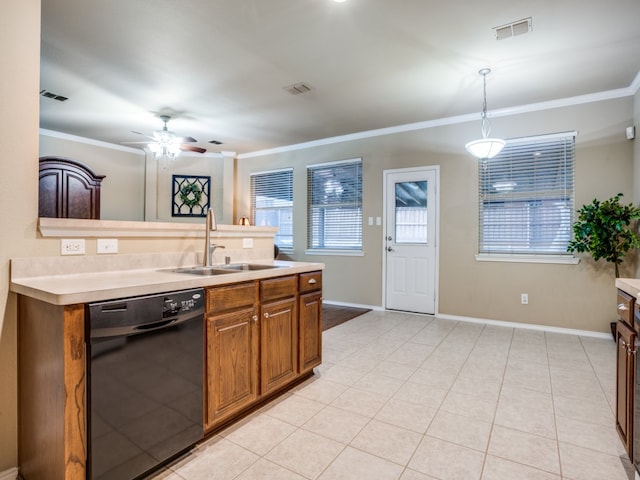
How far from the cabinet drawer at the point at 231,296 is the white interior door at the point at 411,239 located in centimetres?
327

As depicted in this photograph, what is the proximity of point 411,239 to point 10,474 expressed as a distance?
14.7 feet

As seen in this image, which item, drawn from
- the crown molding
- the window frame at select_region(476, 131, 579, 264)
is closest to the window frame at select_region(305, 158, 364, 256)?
the crown molding

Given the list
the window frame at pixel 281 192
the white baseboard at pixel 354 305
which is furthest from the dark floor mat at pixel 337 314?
the window frame at pixel 281 192

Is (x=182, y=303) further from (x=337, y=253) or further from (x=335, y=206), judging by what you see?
(x=335, y=206)

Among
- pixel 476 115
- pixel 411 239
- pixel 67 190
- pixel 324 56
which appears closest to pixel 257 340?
pixel 324 56

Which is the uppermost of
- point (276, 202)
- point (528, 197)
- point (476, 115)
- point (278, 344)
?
point (476, 115)

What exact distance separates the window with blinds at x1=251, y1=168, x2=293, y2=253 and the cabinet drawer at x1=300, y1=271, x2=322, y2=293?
3485mm

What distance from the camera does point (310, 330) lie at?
8.79 feet

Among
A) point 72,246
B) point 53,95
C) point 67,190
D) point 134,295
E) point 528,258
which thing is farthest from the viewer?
point 67,190

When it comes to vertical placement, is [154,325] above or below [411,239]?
below

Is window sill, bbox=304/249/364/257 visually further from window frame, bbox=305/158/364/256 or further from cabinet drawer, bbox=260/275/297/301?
cabinet drawer, bbox=260/275/297/301

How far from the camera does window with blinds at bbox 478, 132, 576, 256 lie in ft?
13.2

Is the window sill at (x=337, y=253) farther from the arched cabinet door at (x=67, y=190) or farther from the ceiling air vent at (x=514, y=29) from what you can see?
the ceiling air vent at (x=514, y=29)

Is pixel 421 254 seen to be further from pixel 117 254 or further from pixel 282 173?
pixel 117 254
